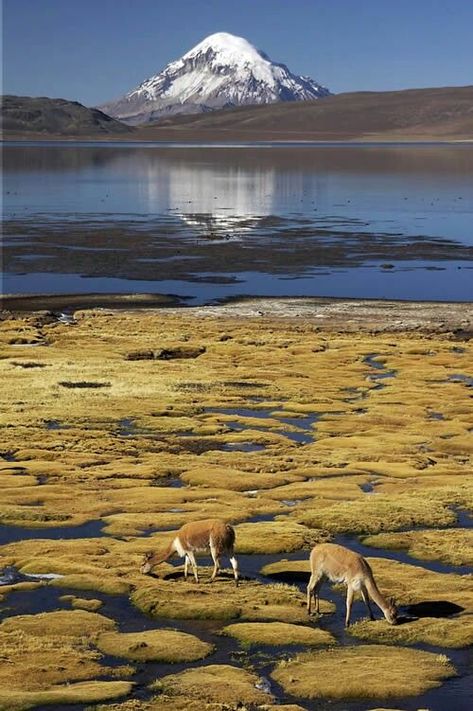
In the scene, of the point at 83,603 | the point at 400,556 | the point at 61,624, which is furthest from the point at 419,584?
the point at 61,624

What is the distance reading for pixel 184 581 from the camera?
2452 centimetres

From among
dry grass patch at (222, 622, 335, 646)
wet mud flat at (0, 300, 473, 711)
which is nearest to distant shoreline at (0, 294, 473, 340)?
wet mud flat at (0, 300, 473, 711)

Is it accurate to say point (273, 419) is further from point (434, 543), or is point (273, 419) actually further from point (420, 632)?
point (420, 632)

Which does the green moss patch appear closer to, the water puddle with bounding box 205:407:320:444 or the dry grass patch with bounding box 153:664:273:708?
the dry grass patch with bounding box 153:664:273:708

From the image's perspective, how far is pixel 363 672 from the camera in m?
20.1

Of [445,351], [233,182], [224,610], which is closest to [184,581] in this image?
[224,610]

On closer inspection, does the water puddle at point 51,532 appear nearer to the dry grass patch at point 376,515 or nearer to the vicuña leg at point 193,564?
the vicuña leg at point 193,564

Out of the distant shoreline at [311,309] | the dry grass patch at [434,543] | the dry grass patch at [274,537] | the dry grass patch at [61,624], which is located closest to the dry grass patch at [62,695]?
the dry grass patch at [61,624]

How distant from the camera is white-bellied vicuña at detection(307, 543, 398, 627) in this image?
21.2 metres

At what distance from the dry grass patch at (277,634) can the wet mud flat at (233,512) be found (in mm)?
42

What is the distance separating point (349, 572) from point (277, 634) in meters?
1.82

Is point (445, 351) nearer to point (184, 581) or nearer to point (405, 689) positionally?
point (184, 581)

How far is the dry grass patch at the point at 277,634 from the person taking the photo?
21.6 meters

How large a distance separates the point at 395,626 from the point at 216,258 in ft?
246
